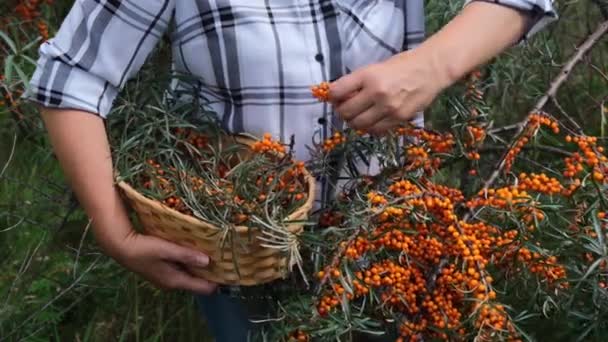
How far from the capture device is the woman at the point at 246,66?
3.99ft

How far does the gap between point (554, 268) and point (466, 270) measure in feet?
0.44

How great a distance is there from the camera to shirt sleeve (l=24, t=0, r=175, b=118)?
126cm

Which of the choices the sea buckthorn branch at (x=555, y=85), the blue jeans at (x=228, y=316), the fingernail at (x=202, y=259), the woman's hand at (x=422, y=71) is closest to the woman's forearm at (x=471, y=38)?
the woman's hand at (x=422, y=71)

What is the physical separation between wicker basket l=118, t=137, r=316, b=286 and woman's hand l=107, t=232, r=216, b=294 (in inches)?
0.5

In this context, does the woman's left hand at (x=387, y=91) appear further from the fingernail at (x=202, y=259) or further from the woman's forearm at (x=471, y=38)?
the fingernail at (x=202, y=259)

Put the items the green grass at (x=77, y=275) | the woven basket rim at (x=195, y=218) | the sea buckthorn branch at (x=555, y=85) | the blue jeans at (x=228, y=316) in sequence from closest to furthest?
the woven basket rim at (x=195, y=218), the sea buckthorn branch at (x=555, y=85), the blue jeans at (x=228, y=316), the green grass at (x=77, y=275)

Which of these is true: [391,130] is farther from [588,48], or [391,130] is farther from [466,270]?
[588,48]

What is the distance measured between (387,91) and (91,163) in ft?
1.28

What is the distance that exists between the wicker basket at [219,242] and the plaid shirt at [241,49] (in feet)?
0.43

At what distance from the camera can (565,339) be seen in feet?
4.79

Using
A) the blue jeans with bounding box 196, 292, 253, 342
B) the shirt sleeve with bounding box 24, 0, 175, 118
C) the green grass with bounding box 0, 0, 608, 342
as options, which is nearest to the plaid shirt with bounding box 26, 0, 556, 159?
the shirt sleeve with bounding box 24, 0, 175, 118

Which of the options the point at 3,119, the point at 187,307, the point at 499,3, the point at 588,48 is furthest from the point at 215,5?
the point at 3,119

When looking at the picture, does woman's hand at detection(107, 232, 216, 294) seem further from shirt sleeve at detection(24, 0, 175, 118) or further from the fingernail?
shirt sleeve at detection(24, 0, 175, 118)

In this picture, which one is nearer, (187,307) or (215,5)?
(215,5)
